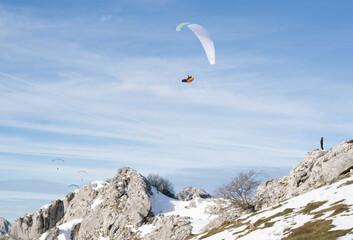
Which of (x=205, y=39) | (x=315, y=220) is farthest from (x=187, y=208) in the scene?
(x=315, y=220)

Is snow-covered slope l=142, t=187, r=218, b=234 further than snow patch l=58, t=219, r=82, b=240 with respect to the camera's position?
No

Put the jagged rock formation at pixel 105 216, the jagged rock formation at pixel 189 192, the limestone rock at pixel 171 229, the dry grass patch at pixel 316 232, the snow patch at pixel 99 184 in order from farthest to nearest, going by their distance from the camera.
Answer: the jagged rock formation at pixel 189 192 → the snow patch at pixel 99 184 → the jagged rock formation at pixel 105 216 → the limestone rock at pixel 171 229 → the dry grass patch at pixel 316 232

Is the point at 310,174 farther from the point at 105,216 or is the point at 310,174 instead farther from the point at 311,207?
the point at 105,216

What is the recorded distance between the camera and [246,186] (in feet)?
205

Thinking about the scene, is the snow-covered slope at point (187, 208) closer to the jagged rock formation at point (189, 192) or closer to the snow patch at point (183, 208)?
Answer: the snow patch at point (183, 208)

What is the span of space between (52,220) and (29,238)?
8000 millimetres

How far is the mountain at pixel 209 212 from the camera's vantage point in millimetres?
30069

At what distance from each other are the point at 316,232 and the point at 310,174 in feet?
114

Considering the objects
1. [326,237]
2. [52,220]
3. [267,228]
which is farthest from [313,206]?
[52,220]

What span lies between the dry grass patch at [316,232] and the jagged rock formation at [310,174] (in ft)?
81.6

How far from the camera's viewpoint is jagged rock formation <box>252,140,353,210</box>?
50.5 meters

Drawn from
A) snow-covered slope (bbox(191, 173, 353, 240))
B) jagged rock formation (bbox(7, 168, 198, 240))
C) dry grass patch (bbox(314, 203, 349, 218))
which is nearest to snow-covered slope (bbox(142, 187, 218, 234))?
jagged rock formation (bbox(7, 168, 198, 240))

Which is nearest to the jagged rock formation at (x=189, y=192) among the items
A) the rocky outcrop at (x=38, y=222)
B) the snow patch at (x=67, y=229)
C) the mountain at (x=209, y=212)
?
the mountain at (x=209, y=212)

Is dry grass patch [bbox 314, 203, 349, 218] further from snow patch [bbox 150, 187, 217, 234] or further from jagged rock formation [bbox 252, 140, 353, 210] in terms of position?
snow patch [bbox 150, 187, 217, 234]
